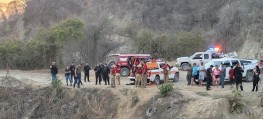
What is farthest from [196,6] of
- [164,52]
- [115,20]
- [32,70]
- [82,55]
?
[32,70]

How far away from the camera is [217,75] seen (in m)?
25.7

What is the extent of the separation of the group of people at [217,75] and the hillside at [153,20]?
746 inches

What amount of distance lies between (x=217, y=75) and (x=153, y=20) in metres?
39.1

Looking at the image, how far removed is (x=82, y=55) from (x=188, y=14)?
871 inches

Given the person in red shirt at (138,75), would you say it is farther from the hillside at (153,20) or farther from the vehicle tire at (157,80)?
the hillside at (153,20)

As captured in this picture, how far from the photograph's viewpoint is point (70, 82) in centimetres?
2816

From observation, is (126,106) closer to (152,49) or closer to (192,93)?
(192,93)

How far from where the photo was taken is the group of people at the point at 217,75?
77.5ft

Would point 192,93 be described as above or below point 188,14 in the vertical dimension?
below

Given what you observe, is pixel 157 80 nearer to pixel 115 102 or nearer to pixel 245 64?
pixel 115 102

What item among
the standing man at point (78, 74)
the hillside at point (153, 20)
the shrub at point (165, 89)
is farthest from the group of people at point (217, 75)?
the hillside at point (153, 20)

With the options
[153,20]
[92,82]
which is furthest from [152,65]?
[153,20]

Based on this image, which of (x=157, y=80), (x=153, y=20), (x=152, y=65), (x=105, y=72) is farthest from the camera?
(x=153, y=20)

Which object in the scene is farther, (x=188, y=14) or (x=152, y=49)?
(x=188, y=14)
